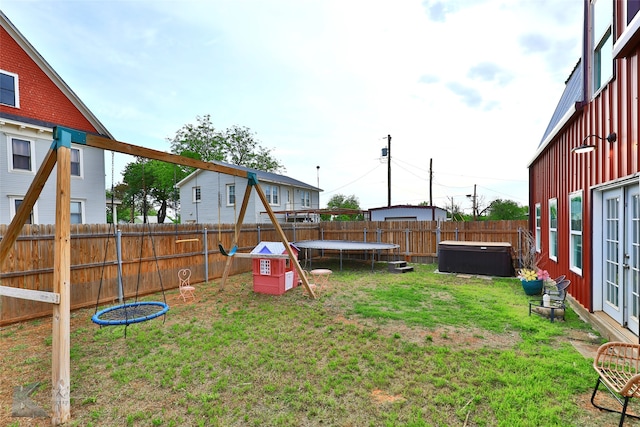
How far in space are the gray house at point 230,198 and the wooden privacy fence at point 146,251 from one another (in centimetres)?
663

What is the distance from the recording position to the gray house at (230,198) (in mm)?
18688

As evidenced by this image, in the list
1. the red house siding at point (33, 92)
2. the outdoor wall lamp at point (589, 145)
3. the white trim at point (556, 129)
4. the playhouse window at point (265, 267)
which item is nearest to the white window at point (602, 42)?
the white trim at point (556, 129)

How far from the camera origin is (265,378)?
315 centimetres

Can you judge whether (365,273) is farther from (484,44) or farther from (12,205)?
(12,205)

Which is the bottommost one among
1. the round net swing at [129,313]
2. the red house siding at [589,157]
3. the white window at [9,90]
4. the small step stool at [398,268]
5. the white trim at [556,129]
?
the small step stool at [398,268]

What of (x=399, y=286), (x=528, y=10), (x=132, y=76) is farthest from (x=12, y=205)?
(x=528, y=10)

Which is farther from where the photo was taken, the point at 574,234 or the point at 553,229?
the point at 553,229

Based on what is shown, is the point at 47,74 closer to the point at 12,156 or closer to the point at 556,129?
the point at 12,156

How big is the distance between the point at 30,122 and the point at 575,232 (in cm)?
1576

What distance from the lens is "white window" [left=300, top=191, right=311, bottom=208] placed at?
2312 centimetres

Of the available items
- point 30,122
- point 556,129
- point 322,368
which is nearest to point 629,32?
point 556,129

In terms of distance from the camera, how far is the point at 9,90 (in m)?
10.0

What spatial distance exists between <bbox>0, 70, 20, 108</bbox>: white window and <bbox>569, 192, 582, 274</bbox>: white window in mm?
15977

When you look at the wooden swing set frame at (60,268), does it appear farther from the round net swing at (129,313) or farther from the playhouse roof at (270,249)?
the playhouse roof at (270,249)
